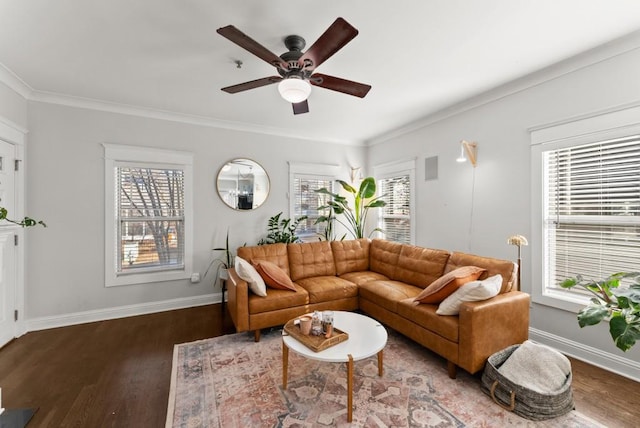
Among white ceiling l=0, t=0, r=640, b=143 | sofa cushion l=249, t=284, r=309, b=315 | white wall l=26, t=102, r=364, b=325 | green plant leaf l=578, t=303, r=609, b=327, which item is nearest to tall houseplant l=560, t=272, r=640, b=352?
green plant leaf l=578, t=303, r=609, b=327

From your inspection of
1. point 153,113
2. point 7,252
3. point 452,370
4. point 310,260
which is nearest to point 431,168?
point 310,260

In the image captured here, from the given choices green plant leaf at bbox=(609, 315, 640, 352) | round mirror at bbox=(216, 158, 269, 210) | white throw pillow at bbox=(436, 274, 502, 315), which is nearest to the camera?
green plant leaf at bbox=(609, 315, 640, 352)

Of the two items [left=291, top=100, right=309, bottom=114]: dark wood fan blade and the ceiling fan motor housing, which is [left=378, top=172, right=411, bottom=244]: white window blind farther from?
the ceiling fan motor housing

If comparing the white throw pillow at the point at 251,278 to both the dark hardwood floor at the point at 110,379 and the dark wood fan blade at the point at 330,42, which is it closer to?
the dark hardwood floor at the point at 110,379

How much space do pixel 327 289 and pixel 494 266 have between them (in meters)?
1.71

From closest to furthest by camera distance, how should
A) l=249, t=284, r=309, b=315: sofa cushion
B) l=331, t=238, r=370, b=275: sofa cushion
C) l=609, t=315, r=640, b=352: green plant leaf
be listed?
l=609, t=315, r=640, b=352: green plant leaf, l=249, t=284, r=309, b=315: sofa cushion, l=331, t=238, r=370, b=275: sofa cushion

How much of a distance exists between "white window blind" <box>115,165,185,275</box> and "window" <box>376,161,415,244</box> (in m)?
3.31

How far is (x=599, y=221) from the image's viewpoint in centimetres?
Answer: 246

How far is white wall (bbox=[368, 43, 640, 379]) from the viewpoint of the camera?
7.77 feet

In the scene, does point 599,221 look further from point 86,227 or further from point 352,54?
point 86,227

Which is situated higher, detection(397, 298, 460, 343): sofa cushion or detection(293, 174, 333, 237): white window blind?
detection(293, 174, 333, 237): white window blind

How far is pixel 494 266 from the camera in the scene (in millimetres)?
2590

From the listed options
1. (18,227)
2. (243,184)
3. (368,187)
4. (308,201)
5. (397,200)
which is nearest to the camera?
(18,227)

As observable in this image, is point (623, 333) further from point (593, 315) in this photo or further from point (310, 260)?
point (310, 260)
